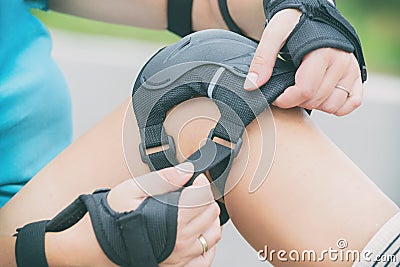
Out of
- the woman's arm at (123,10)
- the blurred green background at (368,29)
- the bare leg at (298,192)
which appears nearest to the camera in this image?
the bare leg at (298,192)

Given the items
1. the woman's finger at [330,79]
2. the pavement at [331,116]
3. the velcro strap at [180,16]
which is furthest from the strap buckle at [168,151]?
the pavement at [331,116]

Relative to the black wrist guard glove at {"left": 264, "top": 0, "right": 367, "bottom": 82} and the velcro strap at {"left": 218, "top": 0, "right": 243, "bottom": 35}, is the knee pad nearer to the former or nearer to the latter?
the black wrist guard glove at {"left": 264, "top": 0, "right": 367, "bottom": 82}

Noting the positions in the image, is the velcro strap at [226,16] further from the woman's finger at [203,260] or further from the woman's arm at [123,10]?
the woman's finger at [203,260]

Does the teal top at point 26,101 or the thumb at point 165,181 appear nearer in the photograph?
the thumb at point 165,181

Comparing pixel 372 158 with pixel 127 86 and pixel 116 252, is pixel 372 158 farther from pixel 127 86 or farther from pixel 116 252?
pixel 116 252

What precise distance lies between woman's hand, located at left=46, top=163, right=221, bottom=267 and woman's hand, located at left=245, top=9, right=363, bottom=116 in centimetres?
9

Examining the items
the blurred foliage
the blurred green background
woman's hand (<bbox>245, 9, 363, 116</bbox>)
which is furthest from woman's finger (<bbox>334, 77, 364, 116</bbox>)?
the blurred foliage

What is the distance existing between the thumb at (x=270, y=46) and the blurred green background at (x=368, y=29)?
1.10m

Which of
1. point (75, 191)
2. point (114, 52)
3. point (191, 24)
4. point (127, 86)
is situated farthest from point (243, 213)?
point (114, 52)

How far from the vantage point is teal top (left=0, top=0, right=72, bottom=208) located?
0.78 m

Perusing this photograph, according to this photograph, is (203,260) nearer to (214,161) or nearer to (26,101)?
(214,161)

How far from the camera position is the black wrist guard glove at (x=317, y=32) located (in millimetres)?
611

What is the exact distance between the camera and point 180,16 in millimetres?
863

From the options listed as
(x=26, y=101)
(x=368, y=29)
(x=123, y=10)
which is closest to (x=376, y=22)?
(x=368, y=29)
